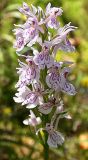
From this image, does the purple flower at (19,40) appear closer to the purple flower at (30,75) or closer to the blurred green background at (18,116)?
the purple flower at (30,75)

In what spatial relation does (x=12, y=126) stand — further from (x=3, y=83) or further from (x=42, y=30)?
(x=42, y=30)

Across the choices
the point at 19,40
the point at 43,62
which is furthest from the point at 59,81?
the point at 19,40

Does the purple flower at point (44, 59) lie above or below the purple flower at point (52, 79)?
above

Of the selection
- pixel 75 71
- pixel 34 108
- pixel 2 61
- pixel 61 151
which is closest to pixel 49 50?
pixel 34 108

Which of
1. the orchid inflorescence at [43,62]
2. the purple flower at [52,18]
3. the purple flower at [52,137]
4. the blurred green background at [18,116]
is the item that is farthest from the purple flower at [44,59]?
the blurred green background at [18,116]

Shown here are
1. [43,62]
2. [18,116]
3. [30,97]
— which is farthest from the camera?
[18,116]

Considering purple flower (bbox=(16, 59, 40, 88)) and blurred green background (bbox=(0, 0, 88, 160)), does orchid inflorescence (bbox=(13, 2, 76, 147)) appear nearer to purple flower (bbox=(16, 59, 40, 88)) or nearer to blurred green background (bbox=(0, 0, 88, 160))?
purple flower (bbox=(16, 59, 40, 88))

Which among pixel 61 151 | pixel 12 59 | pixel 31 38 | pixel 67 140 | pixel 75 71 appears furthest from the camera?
pixel 75 71

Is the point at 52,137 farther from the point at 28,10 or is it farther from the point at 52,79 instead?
the point at 28,10
